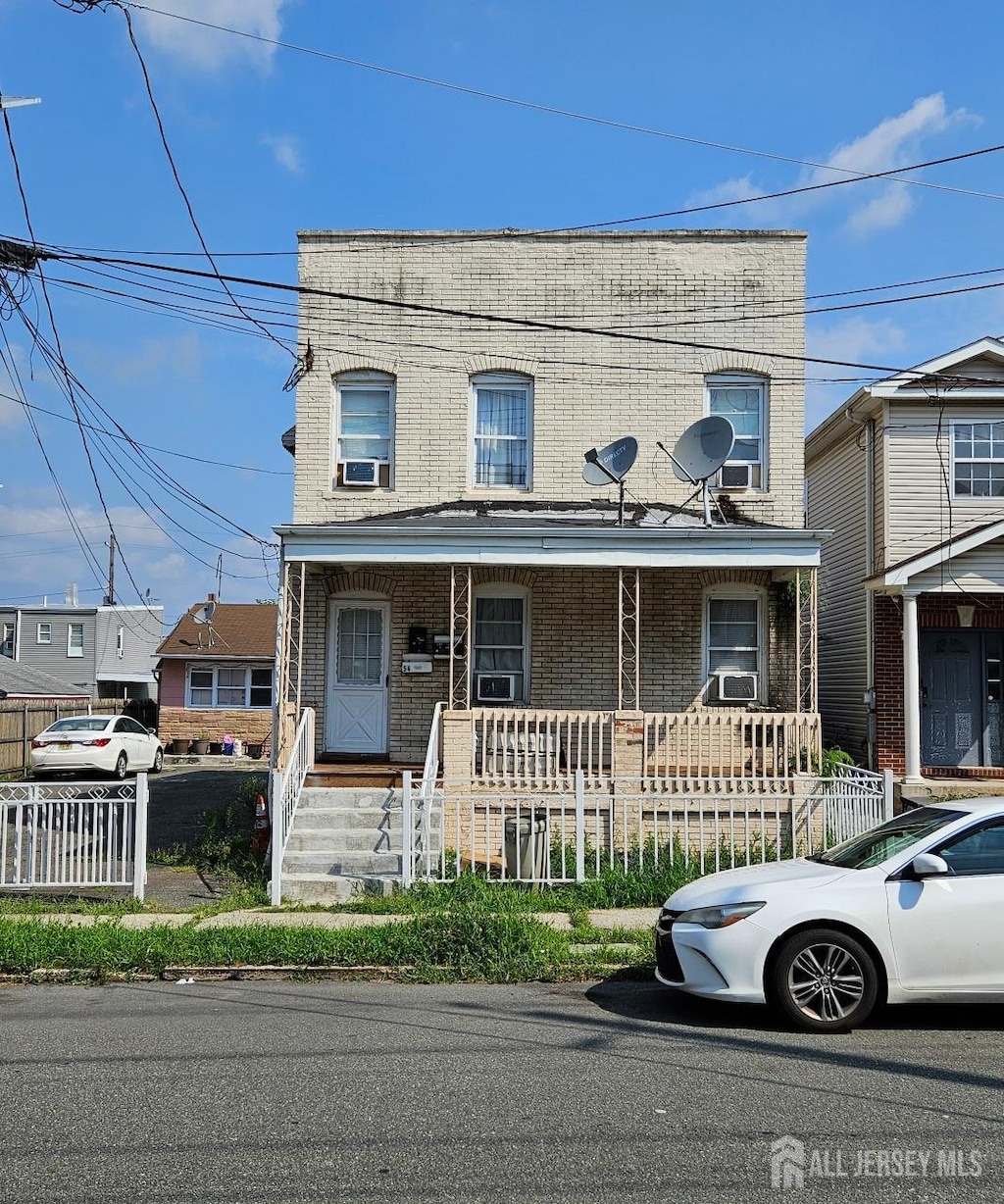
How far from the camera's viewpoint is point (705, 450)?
14.1 m

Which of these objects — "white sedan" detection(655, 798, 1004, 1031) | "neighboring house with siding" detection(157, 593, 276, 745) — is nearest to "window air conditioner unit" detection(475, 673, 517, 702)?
"white sedan" detection(655, 798, 1004, 1031)

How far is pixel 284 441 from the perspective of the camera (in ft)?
60.3

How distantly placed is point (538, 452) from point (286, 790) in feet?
20.9

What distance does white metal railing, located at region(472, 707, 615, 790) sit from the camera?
1212cm

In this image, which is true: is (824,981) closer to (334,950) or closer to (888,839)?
(888,839)

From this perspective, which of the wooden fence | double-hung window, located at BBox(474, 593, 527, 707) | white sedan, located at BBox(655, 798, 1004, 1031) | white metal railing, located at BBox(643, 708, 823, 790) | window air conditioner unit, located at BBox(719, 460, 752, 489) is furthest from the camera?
the wooden fence

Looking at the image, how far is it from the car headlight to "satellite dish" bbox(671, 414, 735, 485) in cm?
795

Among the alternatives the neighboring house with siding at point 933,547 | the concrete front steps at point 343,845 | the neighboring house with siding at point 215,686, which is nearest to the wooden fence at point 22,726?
the neighboring house with siding at point 215,686

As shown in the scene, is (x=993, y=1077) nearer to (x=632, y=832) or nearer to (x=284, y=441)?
(x=632, y=832)

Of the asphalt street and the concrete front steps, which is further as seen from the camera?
the concrete front steps

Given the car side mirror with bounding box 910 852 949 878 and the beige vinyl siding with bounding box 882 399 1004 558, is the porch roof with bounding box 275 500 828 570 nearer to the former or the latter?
the beige vinyl siding with bounding box 882 399 1004 558

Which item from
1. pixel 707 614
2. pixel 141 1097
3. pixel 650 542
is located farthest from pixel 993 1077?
pixel 707 614

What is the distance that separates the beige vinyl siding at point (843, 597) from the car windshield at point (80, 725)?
1585cm

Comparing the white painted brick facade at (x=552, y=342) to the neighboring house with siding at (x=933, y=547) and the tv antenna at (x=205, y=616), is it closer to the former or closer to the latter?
the neighboring house with siding at (x=933, y=547)
